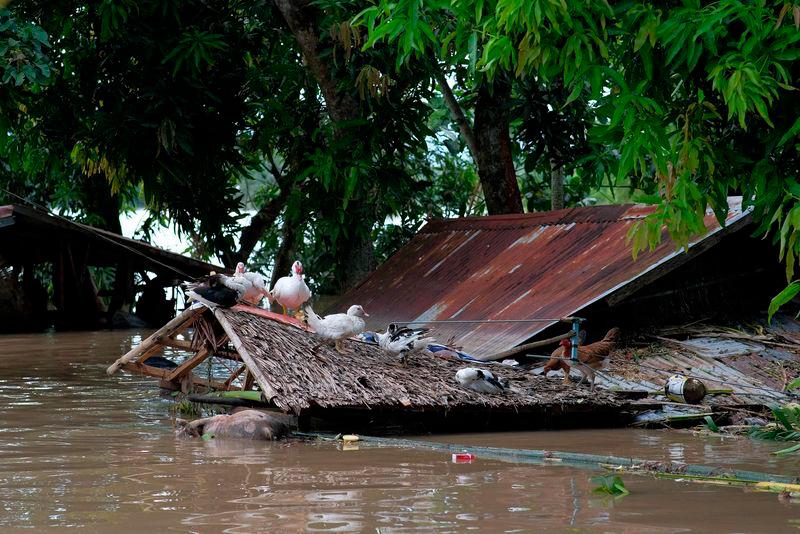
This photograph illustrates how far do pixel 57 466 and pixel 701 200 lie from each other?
4218 millimetres

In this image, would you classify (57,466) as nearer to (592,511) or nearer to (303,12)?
(592,511)

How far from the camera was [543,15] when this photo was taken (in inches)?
241

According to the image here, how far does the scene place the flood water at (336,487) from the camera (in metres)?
5.21

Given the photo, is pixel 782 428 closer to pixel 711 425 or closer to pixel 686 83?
pixel 711 425

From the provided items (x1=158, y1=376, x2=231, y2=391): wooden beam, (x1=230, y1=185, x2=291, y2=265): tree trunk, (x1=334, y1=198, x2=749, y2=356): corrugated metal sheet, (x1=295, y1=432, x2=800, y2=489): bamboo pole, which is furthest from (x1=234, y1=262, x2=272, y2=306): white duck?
(x1=230, y1=185, x2=291, y2=265): tree trunk

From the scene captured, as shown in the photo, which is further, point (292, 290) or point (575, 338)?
point (292, 290)

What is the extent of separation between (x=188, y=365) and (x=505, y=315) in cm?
302

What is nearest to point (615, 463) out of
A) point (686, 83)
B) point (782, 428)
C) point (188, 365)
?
point (782, 428)

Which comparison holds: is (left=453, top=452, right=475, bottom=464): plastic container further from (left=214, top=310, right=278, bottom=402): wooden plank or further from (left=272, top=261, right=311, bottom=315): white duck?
(left=272, top=261, right=311, bottom=315): white duck

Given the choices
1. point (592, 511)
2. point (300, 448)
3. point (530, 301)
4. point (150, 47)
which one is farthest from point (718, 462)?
point (150, 47)

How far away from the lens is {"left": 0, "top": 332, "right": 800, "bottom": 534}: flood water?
521 cm

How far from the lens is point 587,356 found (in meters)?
9.45

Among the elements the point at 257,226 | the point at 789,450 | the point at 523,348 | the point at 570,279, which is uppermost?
the point at 257,226

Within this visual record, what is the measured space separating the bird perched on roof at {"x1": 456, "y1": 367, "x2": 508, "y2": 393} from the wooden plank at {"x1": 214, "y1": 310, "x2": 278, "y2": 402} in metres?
1.65
